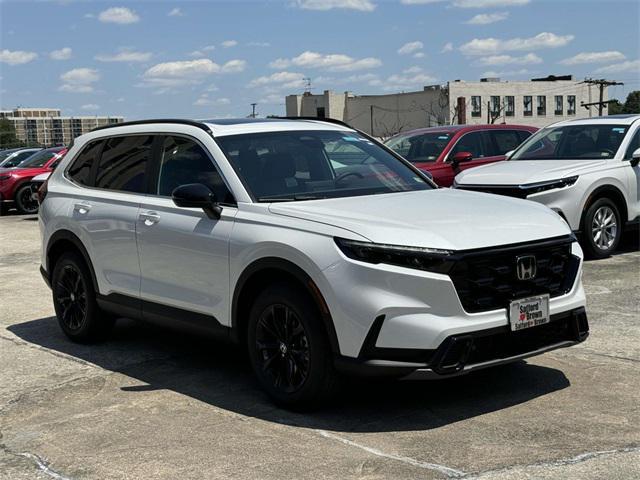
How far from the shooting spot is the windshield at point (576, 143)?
11.4 m

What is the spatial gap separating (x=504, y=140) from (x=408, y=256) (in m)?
10.4

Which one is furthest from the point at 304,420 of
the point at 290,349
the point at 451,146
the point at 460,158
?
the point at 451,146

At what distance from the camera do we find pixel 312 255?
5.06m

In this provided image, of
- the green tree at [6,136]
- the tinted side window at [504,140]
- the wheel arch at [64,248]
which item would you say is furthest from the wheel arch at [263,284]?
the green tree at [6,136]

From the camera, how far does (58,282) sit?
7.66 metres

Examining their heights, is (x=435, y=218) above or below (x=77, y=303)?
above

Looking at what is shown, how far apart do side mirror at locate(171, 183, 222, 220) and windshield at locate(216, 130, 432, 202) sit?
10.2 inches

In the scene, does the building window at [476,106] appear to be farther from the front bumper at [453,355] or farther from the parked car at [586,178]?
the front bumper at [453,355]

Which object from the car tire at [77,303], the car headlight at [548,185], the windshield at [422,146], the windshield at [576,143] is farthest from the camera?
the windshield at [422,146]

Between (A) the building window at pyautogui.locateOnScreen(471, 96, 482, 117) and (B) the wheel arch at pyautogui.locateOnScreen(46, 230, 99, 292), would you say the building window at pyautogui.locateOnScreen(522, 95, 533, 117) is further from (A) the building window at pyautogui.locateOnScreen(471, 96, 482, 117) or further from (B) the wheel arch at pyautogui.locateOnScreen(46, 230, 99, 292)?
(B) the wheel arch at pyautogui.locateOnScreen(46, 230, 99, 292)

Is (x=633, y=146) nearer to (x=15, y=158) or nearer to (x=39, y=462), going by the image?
(x=39, y=462)

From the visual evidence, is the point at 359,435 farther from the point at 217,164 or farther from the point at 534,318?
the point at 217,164

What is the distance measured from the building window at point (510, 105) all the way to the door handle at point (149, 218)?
97.3m

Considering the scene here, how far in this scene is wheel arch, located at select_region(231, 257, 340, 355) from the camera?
5.00 meters
